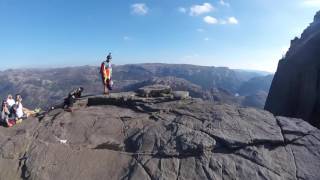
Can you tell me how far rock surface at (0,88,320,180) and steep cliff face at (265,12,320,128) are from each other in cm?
2192

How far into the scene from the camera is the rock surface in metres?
18.9

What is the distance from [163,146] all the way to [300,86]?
3560 centimetres

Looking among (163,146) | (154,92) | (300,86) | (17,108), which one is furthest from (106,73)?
(300,86)

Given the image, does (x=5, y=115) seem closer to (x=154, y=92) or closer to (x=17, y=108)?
(x=17, y=108)

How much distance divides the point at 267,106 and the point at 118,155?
44.7m

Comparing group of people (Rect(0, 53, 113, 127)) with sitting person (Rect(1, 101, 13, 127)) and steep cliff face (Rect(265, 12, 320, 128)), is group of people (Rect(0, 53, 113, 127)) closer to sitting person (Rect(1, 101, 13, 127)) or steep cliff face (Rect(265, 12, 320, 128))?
sitting person (Rect(1, 101, 13, 127))

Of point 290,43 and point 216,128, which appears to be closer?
point 216,128

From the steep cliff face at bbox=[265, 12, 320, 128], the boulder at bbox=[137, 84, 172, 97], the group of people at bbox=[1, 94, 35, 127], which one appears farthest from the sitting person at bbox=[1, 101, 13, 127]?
the steep cliff face at bbox=[265, 12, 320, 128]

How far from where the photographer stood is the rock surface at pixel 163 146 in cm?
1888

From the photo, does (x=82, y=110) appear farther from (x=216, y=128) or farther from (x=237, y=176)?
(x=237, y=176)

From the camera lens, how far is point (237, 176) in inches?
723

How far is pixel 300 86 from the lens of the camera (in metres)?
49.1


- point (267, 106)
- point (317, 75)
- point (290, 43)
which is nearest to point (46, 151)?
point (317, 75)

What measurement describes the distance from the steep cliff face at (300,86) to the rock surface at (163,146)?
71.9 ft
